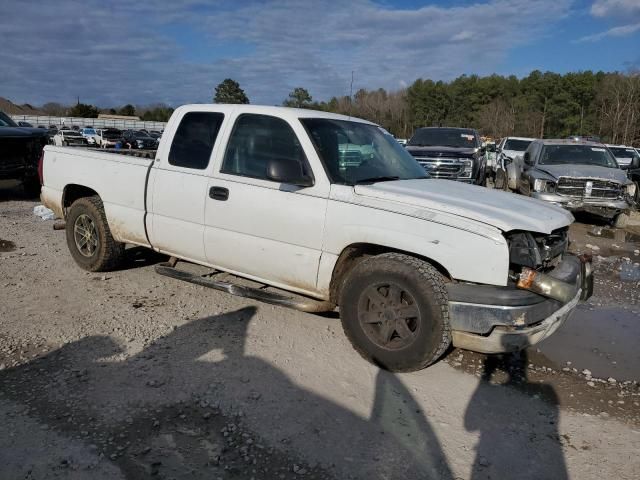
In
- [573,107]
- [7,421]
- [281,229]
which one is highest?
[573,107]

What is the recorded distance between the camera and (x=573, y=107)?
5931cm

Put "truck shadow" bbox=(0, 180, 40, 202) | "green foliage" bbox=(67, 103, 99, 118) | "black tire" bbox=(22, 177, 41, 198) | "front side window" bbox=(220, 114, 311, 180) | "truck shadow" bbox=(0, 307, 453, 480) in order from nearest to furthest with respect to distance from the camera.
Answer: "truck shadow" bbox=(0, 307, 453, 480), "front side window" bbox=(220, 114, 311, 180), "black tire" bbox=(22, 177, 41, 198), "truck shadow" bbox=(0, 180, 40, 202), "green foliage" bbox=(67, 103, 99, 118)

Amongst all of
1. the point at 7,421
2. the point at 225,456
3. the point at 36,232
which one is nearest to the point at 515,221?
the point at 225,456

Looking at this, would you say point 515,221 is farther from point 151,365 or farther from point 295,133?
point 151,365

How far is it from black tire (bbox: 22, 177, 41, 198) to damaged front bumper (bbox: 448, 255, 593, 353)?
9.92m

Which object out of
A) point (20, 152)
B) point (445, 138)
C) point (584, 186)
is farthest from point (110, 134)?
point (584, 186)

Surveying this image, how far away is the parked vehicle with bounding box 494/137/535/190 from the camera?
→ 42.0 ft

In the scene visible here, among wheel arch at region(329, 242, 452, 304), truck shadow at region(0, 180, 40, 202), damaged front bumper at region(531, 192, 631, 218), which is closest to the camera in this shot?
wheel arch at region(329, 242, 452, 304)

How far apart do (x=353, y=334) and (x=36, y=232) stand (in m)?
6.02

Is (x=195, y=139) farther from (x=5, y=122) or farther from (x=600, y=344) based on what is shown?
(x=5, y=122)

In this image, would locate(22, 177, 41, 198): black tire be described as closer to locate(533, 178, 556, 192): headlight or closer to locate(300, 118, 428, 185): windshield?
locate(300, 118, 428, 185): windshield

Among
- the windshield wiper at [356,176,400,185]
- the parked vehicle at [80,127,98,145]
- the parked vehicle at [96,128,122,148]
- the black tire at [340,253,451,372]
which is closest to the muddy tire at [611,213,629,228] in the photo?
the windshield wiper at [356,176,400,185]

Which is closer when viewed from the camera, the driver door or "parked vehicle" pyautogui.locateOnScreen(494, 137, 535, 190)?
the driver door

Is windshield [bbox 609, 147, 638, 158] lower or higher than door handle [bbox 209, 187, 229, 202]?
higher
